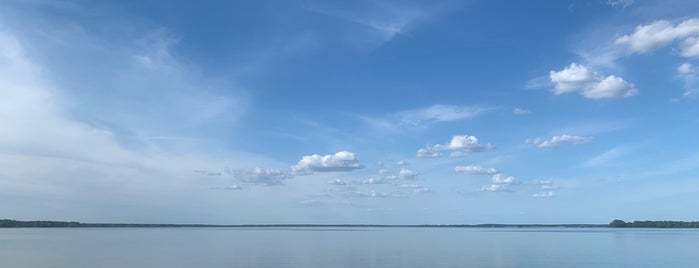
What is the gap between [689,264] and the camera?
35.4m

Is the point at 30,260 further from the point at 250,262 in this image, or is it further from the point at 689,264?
the point at 689,264

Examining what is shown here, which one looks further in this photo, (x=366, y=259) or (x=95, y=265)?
(x=366, y=259)

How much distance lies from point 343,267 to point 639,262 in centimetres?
1818

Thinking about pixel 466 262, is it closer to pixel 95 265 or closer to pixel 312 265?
pixel 312 265

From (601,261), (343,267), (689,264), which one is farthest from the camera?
(601,261)

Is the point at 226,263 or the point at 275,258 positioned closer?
the point at 226,263

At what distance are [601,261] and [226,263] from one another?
22762 mm

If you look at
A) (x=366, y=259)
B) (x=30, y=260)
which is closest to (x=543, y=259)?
(x=366, y=259)

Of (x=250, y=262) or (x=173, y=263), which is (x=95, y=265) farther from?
(x=250, y=262)

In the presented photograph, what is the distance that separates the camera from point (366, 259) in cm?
3844

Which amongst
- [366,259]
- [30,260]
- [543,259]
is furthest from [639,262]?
[30,260]

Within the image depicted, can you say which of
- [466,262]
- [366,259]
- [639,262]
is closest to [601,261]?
[639,262]

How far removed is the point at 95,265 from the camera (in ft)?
Result: 113

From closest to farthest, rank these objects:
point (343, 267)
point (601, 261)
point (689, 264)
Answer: point (343, 267), point (689, 264), point (601, 261)
